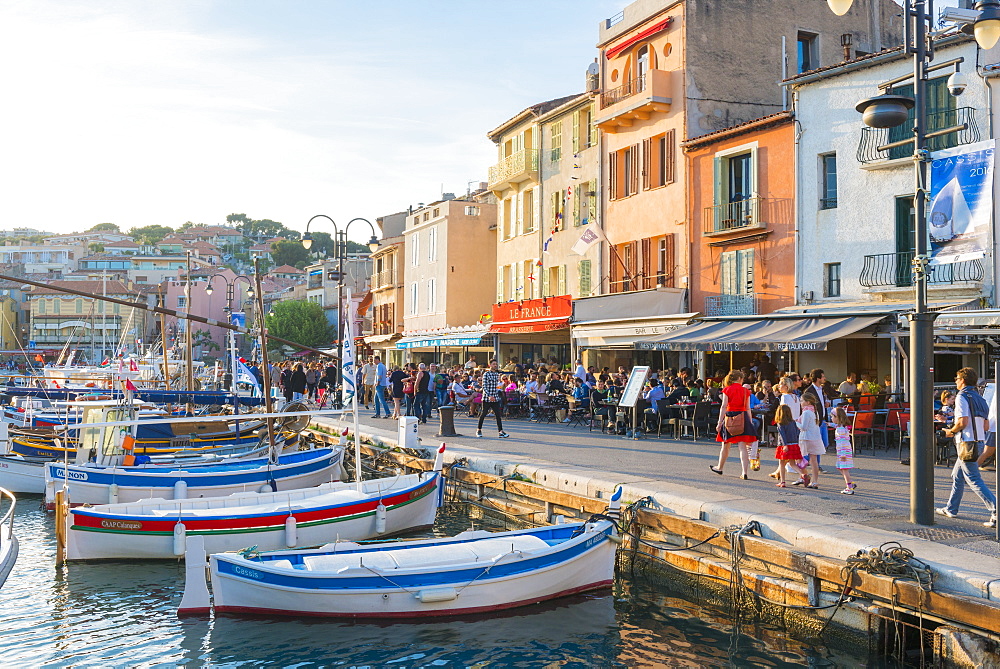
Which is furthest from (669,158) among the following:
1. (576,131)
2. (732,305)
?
(576,131)

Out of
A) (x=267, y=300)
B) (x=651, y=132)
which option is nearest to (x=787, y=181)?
(x=651, y=132)

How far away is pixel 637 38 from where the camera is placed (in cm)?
3077

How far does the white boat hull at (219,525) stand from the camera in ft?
45.2

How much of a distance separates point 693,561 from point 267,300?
316 ft

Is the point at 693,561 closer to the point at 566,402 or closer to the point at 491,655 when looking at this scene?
the point at 491,655

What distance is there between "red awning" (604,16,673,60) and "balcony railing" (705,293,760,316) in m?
9.20

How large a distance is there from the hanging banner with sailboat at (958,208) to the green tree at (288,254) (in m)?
140

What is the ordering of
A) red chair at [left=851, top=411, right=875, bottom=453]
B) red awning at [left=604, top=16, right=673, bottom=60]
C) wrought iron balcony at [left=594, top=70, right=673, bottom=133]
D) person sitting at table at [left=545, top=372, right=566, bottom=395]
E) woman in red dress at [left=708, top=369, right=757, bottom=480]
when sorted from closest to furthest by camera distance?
woman in red dress at [left=708, top=369, right=757, bottom=480], red chair at [left=851, top=411, right=875, bottom=453], person sitting at table at [left=545, top=372, right=566, bottom=395], wrought iron balcony at [left=594, top=70, right=673, bottom=133], red awning at [left=604, top=16, right=673, bottom=60]

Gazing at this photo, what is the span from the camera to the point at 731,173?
26906mm

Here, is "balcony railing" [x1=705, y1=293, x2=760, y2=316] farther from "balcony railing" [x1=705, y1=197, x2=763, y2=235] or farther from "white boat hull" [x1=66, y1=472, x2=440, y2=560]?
"white boat hull" [x1=66, y1=472, x2=440, y2=560]

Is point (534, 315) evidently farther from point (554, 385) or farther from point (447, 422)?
point (447, 422)

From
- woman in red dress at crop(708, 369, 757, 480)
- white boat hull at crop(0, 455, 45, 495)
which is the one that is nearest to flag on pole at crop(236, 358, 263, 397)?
white boat hull at crop(0, 455, 45, 495)

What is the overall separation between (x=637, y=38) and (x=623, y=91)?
181cm

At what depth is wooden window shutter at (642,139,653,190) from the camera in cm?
3062
